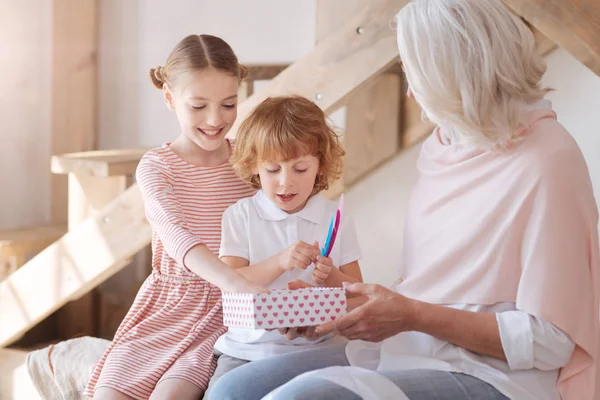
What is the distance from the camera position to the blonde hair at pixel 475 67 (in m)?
1.66

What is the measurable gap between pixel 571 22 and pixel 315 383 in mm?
1124

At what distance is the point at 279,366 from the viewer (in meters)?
1.79

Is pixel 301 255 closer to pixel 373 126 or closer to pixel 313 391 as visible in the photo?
pixel 313 391

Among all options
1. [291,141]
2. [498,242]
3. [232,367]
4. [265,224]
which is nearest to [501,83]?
[498,242]

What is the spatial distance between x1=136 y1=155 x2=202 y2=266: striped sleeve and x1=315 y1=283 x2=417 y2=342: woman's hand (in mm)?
436

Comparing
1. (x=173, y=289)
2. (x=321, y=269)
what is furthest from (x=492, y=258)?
(x=173, y=289)

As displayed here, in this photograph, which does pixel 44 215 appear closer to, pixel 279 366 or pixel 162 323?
pixel 162 323

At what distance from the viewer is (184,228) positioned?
78.5 inches

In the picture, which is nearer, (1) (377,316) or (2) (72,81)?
(1) (377,316)

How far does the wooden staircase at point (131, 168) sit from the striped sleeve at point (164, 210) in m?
0.45

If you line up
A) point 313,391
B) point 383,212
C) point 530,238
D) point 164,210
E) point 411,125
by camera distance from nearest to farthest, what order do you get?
point 313,391 → point 530,238 → point 164,210 → point 411,125 → point 383,212

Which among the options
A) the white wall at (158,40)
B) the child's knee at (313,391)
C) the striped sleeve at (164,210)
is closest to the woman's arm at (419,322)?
the child's knee at (313,391)

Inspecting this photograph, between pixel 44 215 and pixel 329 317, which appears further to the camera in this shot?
pixel 44 215

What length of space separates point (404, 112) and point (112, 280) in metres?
1.59
